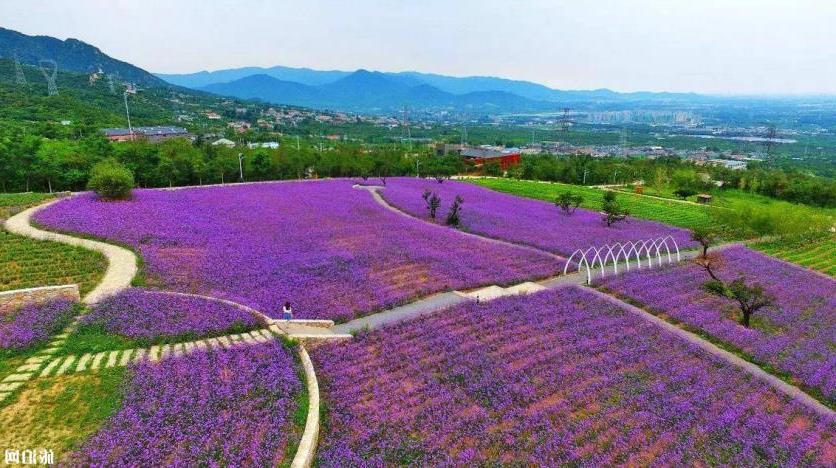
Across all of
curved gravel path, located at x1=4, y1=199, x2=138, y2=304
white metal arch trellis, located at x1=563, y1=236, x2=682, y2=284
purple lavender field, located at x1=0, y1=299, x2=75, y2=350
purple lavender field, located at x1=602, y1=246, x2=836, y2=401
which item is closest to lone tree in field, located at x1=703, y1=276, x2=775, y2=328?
purple lavender field, located at x1=602, y1=246, x2=836, y2=401

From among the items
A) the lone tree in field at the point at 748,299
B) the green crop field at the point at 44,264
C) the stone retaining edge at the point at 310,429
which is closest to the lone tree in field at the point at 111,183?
the green crop field at the point at 44,264

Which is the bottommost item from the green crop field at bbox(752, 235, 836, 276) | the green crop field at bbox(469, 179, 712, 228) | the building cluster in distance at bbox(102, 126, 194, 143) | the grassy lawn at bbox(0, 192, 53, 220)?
the green crop field at bbox(752, 235, 836, 276)

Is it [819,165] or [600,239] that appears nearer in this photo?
[600,239]

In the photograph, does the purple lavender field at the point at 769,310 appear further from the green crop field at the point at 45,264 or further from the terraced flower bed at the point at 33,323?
the green crop field at the point at 45,264

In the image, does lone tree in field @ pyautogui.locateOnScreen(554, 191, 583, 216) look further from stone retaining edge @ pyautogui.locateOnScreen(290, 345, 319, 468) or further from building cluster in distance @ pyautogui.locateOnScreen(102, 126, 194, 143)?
building cluster in distance @ pyautogui.locateOnScreen(102, 126, 194, 143)

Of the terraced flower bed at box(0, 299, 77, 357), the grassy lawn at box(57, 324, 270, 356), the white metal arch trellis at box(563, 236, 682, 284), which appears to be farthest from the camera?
the white metal arch trellis at box(563, 236, 682, 284)

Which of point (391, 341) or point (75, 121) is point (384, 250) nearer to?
point (391, 341)

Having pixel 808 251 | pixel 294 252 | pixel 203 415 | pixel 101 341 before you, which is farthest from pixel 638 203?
pixel 101 341

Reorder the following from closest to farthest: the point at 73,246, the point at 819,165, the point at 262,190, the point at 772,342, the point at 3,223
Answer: the point at 772,342
the point at 73,246
the point at 3,223
the point at 262,190
the point at 819,165

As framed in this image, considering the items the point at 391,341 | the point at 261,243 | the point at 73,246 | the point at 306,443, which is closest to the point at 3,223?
the point at 73,246
